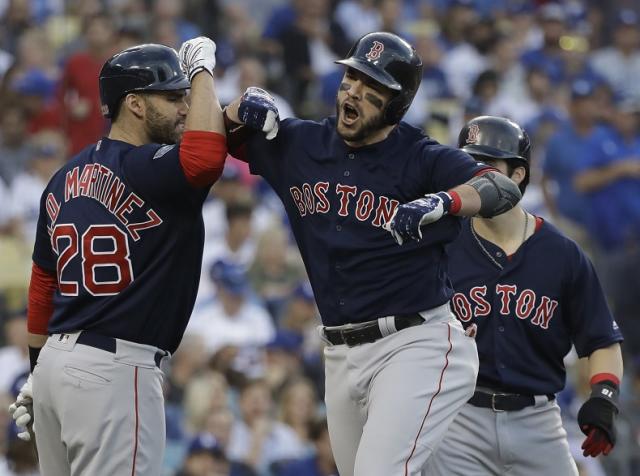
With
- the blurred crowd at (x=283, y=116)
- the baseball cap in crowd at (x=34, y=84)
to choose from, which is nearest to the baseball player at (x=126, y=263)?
the blurred crowd at (x=283, y=116)

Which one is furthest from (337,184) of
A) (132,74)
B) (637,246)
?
(637,246)

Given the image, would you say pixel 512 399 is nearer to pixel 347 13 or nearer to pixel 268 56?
pixel 268 56

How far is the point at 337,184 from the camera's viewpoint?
4984mm

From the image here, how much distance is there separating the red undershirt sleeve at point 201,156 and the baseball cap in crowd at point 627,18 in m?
10.1

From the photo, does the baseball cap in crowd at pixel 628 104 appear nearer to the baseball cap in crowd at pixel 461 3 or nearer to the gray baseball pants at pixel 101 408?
the baseball cap in crowd at pixel 461 3

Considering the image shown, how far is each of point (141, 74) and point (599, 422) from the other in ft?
8.04

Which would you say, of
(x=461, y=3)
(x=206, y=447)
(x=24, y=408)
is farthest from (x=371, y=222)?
(x=461, y=3)

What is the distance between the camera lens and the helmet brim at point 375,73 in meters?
4.93

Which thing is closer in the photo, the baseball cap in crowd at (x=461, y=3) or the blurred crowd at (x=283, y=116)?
the blurred crowd at (x=283, y=116)

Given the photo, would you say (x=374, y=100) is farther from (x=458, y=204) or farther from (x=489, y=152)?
(x=489, y=152)

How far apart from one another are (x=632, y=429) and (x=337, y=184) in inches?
214

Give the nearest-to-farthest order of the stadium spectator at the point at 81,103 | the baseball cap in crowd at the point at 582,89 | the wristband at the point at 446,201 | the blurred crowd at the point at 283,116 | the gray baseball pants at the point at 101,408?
the wristband at the point at 446,201 < the gray baseball pants at the point at 101,408 < the blurred crowd at the point at 283,116 < the stadium spectator at the point at 81,103 < the baseball cap in crowd at the point at 582,89

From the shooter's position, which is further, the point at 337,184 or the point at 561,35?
the point at 561,35

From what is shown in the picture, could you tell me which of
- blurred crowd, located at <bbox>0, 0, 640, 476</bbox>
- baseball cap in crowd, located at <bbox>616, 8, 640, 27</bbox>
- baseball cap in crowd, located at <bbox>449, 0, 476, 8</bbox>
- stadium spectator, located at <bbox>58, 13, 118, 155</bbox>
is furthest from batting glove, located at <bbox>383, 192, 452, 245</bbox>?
baseball cap in crowd, located at <bbox>449, 0, 476, 8</bbox>
